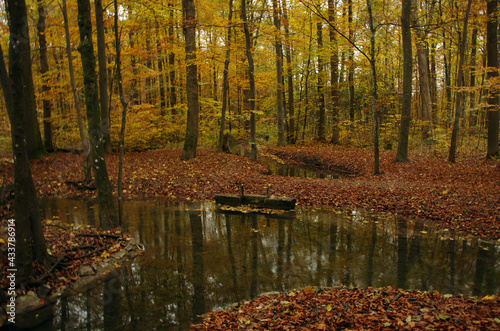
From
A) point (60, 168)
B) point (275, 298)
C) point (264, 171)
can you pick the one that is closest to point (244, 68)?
point (264, 171)

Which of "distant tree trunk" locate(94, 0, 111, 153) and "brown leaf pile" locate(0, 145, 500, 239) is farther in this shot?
"distant tree trunk" locate(94, 0, 111, 153)

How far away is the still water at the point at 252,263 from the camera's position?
4.95 meters

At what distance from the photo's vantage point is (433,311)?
3807 millimetres

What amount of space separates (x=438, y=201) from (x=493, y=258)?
11.1 feet

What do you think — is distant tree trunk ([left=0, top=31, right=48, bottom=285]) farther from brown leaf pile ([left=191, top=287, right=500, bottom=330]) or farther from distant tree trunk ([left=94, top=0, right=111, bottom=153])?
distant tree trunk ([left=94, top=0, right=111, bottom=153])

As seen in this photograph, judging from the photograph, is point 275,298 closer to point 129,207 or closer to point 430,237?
point 430,237

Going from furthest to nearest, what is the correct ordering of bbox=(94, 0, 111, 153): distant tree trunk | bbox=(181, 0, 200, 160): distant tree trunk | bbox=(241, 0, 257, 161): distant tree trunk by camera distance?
bbox=(181, 0, 200, 160): distant tree trunk < bbox=(241, 0, 257, 161): distant tree trunk < bbox=(94, 0, 111, 153): distant tree trunk

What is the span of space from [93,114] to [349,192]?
8771 mm

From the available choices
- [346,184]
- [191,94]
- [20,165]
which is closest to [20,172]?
[20,165]

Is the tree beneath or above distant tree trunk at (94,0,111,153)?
beneath

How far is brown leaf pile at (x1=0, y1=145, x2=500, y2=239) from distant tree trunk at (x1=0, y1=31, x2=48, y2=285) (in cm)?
557

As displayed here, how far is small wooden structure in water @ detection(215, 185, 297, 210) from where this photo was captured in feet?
33.7

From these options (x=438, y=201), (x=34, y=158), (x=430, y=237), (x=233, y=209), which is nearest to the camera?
(x=430, y=237)

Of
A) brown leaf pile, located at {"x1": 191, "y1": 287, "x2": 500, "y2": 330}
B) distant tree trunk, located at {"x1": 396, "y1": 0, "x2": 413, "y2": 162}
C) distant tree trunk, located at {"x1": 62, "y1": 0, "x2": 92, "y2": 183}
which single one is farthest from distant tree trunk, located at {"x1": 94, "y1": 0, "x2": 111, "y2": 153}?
distant tree trunk, located at {"x1": 396, "y1": 0, "x2": 413, "y2": 162}
